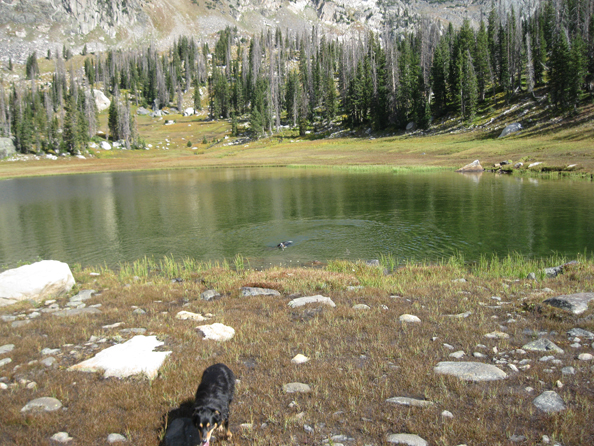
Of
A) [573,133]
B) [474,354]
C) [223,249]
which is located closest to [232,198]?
[223,249]

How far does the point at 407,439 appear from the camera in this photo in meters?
4.67

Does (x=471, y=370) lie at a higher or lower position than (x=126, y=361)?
lower

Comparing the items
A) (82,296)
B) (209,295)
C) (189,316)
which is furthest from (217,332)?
(82,296)

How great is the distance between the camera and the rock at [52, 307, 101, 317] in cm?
1002

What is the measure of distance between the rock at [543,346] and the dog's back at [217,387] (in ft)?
17.6

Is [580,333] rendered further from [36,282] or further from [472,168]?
[472,168]

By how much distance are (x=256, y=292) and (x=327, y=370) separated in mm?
5727

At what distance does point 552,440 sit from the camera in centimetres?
451

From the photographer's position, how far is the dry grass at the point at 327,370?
4.95 metres

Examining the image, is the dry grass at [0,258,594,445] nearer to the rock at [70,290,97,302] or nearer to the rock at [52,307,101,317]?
the rock at [52,307,101,317]

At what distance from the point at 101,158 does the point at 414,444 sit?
13142 cm

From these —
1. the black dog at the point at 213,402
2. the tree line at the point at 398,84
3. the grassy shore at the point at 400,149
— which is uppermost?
the tree line at the point at 398,84

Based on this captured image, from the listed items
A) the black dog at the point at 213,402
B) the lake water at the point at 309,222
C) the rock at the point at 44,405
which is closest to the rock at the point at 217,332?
the black dog at the point at 213,402

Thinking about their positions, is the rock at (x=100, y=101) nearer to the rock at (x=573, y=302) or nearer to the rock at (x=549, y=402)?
the rock at (x=573, y=302)
